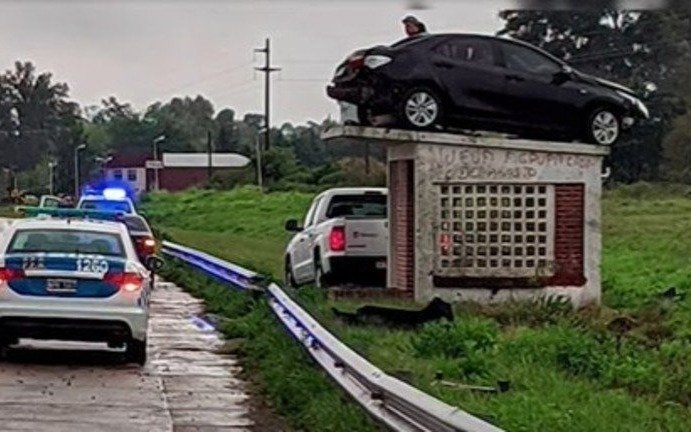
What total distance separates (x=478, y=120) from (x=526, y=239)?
6.04 ft

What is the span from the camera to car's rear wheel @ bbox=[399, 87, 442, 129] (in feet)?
67.2

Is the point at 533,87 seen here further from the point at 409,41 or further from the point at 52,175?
the point at 52,175

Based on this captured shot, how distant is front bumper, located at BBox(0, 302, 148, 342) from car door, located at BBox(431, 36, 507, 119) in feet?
24.7

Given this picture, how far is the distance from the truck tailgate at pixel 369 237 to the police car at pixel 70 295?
24.6ft

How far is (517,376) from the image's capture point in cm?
1280

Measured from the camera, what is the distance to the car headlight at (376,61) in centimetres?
2033

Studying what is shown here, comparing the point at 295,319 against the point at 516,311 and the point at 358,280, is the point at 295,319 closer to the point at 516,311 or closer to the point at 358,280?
the point at 516,311

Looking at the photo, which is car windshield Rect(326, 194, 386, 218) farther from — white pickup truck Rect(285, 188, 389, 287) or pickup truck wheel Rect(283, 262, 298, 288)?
pickup truck wheel Rect(283, 262, 298, 288)

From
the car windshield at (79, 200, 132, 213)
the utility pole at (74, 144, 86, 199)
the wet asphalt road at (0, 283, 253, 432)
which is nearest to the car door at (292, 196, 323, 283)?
the wet asphalt road at (0, 283, 253, 432)

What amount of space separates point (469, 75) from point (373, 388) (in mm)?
12149

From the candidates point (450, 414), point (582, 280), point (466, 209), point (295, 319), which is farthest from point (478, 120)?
point (450, 414)

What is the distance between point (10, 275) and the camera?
14.4 m

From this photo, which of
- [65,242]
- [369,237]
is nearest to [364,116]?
[369,237]

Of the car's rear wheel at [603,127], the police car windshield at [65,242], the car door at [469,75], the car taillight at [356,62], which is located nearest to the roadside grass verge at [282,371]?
the police car windshield at [65,242]
